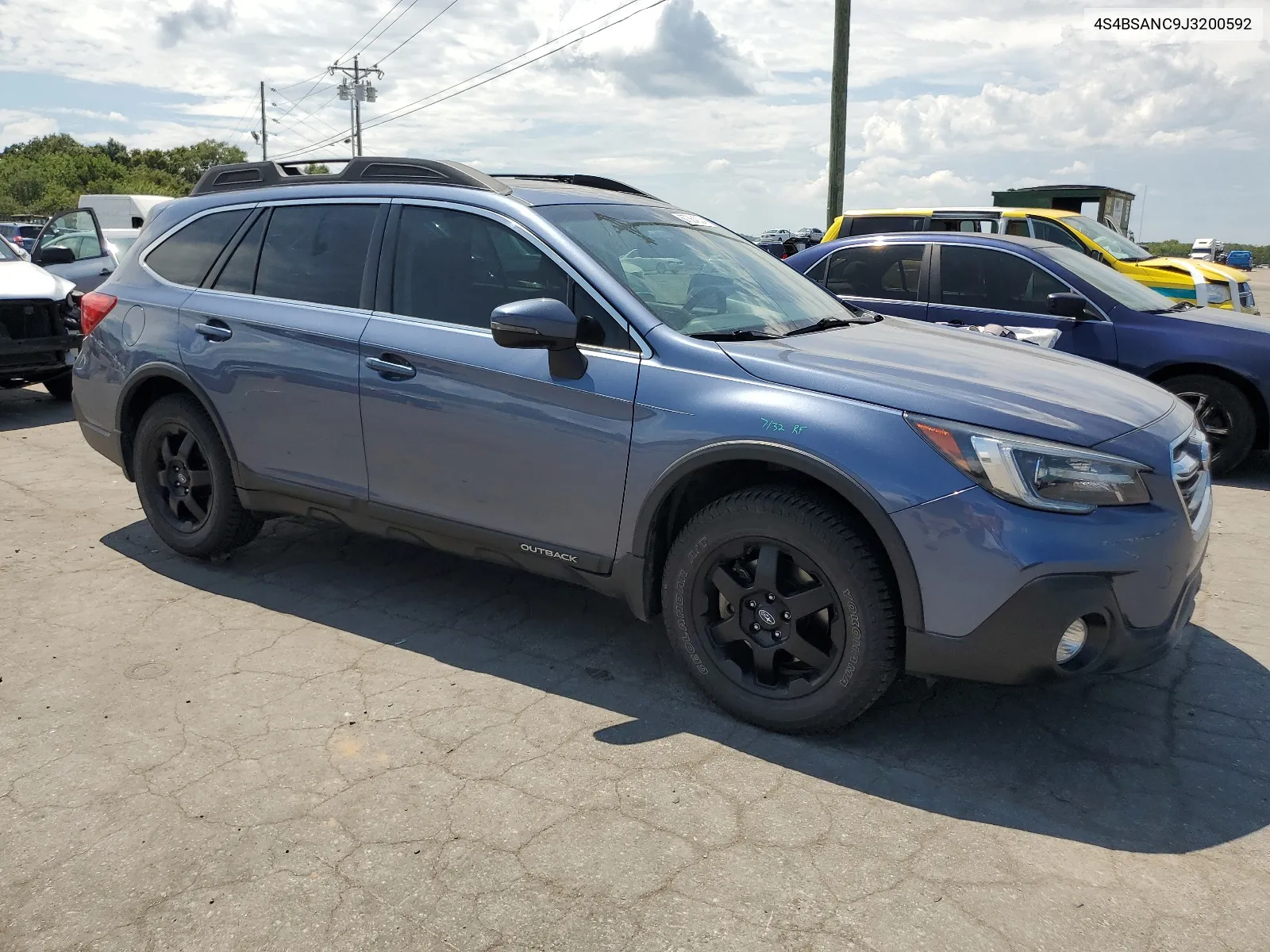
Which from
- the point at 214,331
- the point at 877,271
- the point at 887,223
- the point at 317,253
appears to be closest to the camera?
the point at 317,253

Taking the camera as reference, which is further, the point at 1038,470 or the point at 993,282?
the point at 993,282

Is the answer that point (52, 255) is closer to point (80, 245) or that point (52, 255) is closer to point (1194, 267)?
point (80, 245)

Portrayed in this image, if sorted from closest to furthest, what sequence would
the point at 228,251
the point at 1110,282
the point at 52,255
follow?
the point at 228,251 < the point at 1110,282 < the point at 52,255

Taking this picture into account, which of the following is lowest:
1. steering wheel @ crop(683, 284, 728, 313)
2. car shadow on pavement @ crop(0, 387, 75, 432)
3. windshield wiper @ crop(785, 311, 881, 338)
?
car shadow on pavement @ crop(0, 387, 75, 432)

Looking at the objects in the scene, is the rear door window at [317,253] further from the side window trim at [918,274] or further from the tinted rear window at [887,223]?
the tinted rear window at [887,223]

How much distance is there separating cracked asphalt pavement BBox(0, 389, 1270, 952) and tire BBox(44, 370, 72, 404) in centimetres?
588

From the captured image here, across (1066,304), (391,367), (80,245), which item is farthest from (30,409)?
(1066,304)

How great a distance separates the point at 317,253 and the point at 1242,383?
601cm

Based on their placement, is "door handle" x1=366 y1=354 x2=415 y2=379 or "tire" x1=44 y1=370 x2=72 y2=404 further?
"tire" x1=44 y1=370 x2=72 y2=404

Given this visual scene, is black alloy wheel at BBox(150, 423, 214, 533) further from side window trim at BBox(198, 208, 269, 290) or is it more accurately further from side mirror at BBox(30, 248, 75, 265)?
side mirror at BBox(30, 248, 75, 265)

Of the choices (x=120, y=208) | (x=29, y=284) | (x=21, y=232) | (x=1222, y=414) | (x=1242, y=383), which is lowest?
(x=1222, y=414)

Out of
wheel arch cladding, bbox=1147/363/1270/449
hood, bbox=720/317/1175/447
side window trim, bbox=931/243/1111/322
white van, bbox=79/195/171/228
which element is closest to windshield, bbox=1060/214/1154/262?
side window trim, bbox=931/243/1111/322

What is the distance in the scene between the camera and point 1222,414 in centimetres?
702

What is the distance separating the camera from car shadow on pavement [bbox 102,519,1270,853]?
2.98m
